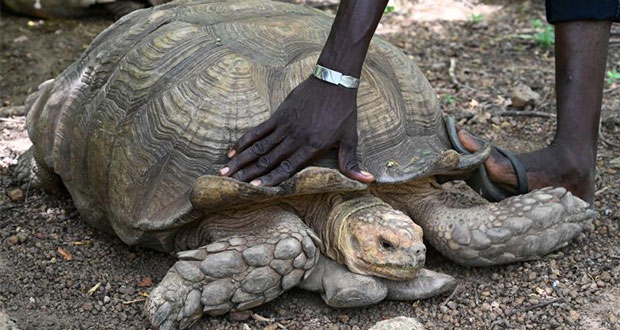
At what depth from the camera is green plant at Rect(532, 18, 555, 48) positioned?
5613 millimetres

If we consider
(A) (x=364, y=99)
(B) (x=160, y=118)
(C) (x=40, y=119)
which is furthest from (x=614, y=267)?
Answer: (C) (x=40, y=119)

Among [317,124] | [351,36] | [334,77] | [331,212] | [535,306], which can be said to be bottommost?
[535,306]

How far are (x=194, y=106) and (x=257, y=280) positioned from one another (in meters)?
0.66

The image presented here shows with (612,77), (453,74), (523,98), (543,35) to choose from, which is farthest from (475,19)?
(523,98)

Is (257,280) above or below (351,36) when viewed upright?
below

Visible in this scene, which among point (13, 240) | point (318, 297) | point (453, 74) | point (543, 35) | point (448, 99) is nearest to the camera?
point (318, 297)

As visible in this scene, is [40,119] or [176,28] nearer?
[176,28]

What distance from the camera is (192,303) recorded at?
2.50 m

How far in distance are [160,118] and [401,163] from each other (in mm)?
877

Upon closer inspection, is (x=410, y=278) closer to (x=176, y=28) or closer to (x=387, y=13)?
(x=176, y=28)

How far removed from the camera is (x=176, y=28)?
2.95 metres

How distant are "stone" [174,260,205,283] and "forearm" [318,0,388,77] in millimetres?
803

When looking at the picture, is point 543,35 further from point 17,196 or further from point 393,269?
point 17,196

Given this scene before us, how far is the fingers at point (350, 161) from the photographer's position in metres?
2.61
